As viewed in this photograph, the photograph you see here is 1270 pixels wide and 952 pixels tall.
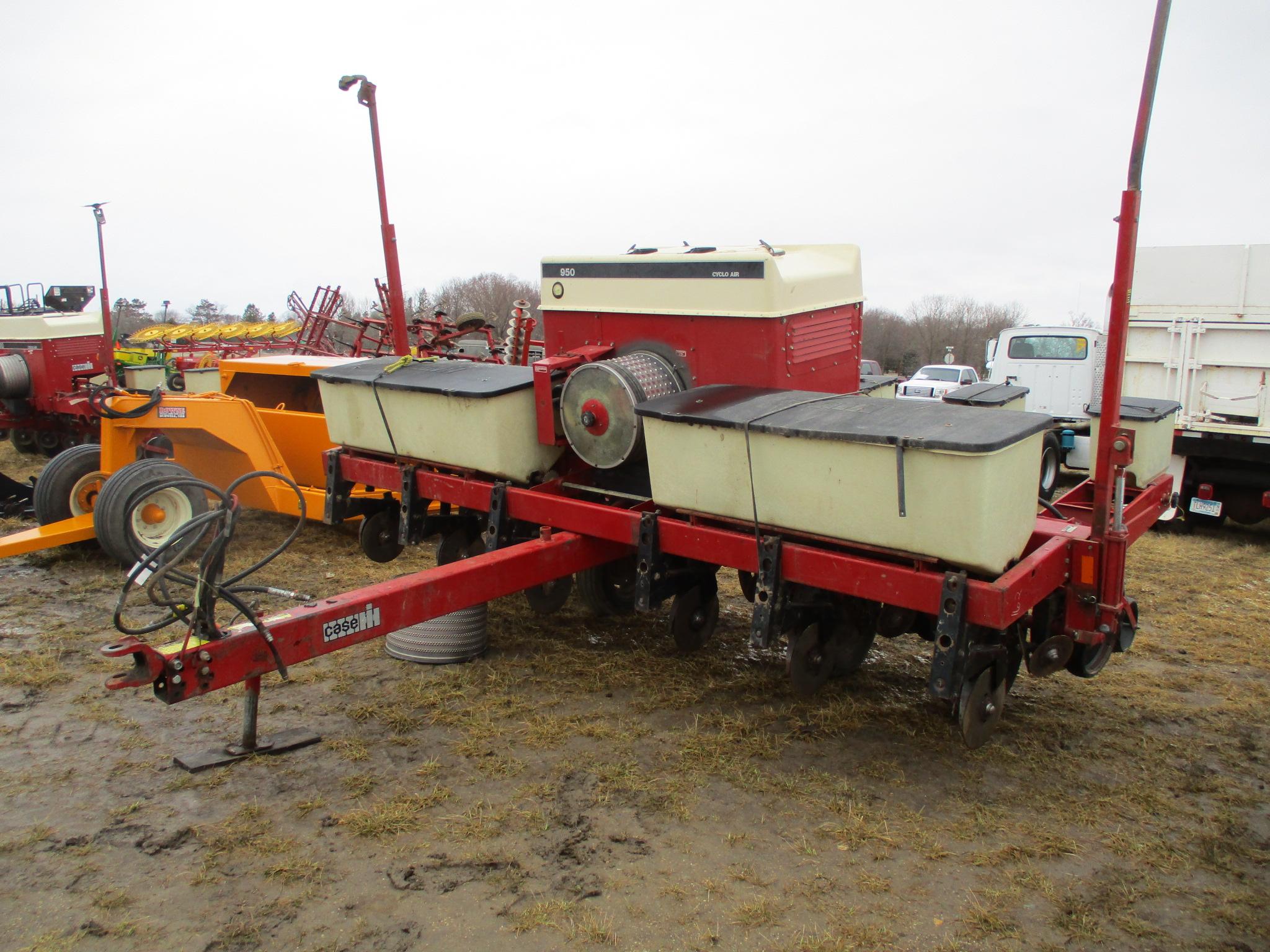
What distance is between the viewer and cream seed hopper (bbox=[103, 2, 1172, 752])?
10.8ft

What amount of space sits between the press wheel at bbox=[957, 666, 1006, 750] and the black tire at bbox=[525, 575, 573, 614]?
2551 millimetres

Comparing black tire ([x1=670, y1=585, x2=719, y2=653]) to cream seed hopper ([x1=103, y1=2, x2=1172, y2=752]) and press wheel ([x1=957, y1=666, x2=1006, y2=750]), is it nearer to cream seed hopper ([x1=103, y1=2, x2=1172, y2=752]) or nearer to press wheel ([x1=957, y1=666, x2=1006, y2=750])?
cream seed hopper ([x1=103, y1=2, x2=1172, y2=752])

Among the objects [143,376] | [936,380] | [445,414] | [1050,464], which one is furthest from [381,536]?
[936,380]

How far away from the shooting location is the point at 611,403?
4422mm

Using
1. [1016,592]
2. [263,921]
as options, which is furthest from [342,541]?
[1016,592]

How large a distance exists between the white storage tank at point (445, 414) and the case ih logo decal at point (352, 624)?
4.18 feet

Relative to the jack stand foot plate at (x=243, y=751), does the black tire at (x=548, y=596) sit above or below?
above

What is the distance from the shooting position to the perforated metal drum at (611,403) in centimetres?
438

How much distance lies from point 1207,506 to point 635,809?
667 centimetres

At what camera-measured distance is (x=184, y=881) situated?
3088mm

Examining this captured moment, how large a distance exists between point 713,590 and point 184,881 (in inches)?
104

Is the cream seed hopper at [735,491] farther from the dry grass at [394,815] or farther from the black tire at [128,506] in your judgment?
the black tire at [128,506]

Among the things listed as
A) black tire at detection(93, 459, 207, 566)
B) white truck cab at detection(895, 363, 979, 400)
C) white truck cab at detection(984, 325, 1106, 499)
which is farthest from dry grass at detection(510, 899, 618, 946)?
white truck cab at detection(895, 363, 979, 400)

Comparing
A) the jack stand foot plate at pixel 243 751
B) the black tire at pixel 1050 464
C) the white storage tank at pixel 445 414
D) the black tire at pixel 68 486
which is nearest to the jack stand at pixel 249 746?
the jack stand foot plate at pixel 243 751
